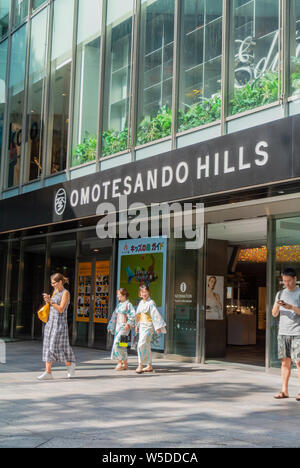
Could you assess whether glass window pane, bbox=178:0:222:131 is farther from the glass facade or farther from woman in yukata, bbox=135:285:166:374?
woman in yukata, bbox=135:285:166:374

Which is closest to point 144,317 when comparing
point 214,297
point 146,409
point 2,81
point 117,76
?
point 214,297

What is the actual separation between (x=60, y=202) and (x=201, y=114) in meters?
5.25

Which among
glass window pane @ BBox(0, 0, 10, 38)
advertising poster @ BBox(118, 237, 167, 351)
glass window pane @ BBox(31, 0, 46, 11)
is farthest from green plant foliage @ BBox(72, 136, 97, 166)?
glass window pane @ BBox(0, 0, 10, 38)

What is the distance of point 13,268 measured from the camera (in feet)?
71.2

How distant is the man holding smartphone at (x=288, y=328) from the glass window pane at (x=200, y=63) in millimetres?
4229

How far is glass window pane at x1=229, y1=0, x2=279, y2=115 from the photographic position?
10.5m

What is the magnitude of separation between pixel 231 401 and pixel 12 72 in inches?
597

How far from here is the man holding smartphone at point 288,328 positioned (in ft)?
28.0

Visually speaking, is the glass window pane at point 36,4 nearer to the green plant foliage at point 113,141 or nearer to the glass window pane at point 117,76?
the glass window pane at point 117,76

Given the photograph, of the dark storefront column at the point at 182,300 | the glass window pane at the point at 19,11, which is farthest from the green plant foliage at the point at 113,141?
the glass window pane at the point at 19,11

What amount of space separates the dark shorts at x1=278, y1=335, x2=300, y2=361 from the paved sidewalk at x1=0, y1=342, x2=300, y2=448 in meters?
0.64
